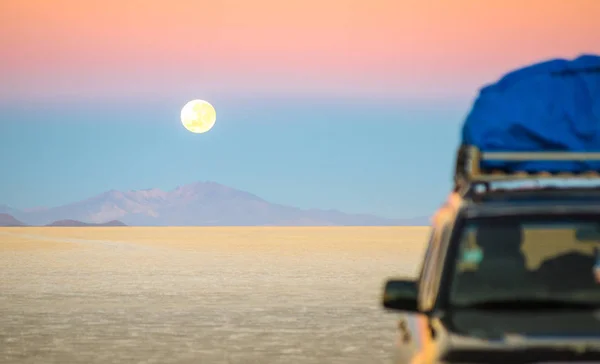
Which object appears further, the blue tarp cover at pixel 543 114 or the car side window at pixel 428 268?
the blue tarp cover at pixel 543 114

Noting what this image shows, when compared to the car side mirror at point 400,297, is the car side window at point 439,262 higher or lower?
higher

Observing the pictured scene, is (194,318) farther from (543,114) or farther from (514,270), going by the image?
(514,270)

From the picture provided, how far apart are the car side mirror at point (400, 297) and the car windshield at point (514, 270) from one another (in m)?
0.19

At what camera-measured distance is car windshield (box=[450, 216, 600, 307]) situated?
215 inches

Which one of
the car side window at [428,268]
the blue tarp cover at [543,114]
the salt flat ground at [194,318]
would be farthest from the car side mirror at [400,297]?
the salt flat ground at [194,318]

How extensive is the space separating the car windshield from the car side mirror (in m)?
0.19

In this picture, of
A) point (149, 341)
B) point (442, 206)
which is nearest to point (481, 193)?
point (442, 206)

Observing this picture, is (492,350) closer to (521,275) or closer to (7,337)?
(521,275)

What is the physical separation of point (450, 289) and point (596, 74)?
2.47 m

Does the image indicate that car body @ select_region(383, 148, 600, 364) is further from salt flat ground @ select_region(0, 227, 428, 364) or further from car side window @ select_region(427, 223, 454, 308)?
salt flat ground @ select_region(0, 227, 428, 364)

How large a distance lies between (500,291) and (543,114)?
5.17 feet

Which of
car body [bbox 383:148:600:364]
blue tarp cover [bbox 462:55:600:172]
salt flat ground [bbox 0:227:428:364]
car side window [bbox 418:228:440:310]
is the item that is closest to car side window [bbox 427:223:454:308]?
car body [bbox 383:148:600:364]

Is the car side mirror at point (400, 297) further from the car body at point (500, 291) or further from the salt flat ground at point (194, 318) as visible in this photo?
the salt flat ground at point (194, 318)

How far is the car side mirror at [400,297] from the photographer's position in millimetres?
5496
